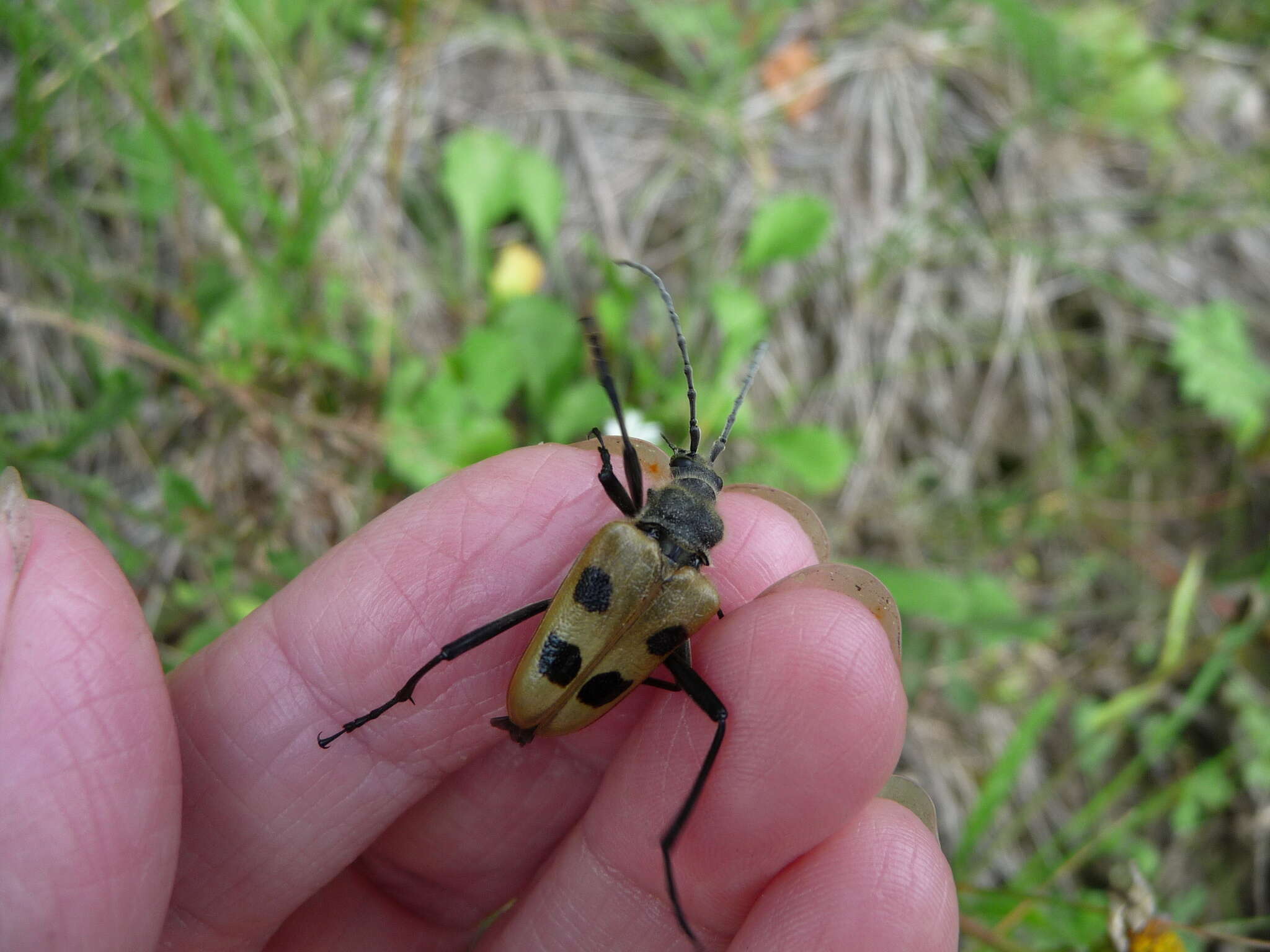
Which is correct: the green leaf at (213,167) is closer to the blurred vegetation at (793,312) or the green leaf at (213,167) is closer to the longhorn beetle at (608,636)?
the blurred vegetation at (793,312)

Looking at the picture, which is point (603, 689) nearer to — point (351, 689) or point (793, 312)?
point (351, 689)

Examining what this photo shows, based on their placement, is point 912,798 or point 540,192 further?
point 540,192

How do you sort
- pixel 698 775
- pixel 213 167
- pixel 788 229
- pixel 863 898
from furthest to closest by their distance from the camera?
pixel 788 229
pixel 213 167
pixel 698 775
pixel 863 898

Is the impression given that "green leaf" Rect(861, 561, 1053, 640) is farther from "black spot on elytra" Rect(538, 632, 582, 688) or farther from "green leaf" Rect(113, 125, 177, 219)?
"green leaf" Rect(113, 125, 177, 219)

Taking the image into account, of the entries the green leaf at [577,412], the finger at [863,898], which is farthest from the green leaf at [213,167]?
the finger at [863,898]

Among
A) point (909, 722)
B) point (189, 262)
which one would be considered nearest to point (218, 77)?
point (189, 262)

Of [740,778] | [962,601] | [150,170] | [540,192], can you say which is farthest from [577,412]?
[740,778]

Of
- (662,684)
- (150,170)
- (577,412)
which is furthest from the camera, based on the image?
(577,412)
